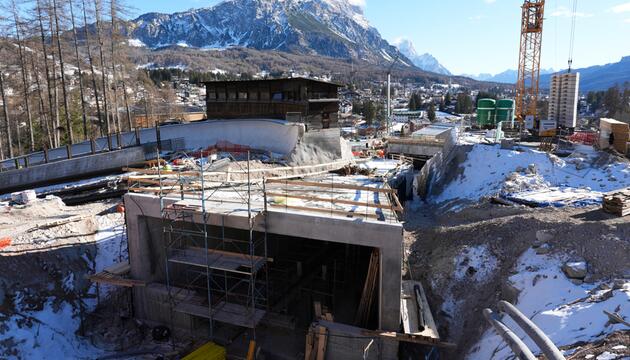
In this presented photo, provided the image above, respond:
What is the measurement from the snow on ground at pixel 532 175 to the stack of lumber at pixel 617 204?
2.65m

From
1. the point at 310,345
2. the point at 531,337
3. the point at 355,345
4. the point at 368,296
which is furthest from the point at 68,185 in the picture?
the point at 531,337

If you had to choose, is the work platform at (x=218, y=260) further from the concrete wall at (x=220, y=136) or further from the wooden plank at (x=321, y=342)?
the concrete wall at (x=220, y=136)

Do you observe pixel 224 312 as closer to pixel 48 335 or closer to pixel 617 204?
pixel 48 335

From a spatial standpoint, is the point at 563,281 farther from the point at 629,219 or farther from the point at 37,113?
the point at 37,113

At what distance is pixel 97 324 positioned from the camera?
14.9 m

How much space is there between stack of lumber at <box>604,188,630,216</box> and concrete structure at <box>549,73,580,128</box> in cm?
2006

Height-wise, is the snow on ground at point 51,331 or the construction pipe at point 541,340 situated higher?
the construction pipe at point 541,340

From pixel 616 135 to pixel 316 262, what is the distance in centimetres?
1910

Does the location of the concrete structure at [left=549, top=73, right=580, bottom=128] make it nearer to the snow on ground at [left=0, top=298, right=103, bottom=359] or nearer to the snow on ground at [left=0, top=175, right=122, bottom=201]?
the snow on ground at [left=0, top=175, right=122, bottom=201]

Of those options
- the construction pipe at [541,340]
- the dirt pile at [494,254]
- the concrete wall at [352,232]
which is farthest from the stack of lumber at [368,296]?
the construction pipe at [541,340]

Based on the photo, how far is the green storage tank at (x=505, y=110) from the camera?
42.8 metres

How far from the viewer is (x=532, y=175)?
2214cm

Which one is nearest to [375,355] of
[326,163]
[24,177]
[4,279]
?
[4,279]

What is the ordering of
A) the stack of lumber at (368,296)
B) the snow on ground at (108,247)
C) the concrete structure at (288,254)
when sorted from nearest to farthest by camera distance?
the concrete structure at (288,254), the stack of lumber at (368,296), the snow on ground at (108,247)
